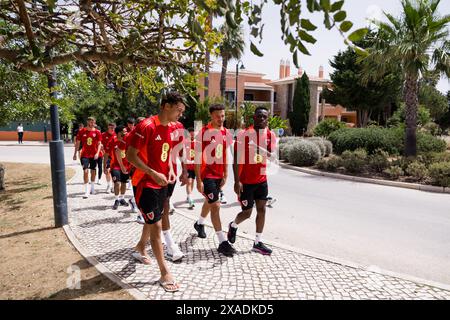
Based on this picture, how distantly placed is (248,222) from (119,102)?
28.8 metres

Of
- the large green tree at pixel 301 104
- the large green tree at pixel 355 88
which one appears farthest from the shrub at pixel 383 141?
the large green tree at pixel 301 104

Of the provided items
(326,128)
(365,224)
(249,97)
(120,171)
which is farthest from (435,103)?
(120,171)

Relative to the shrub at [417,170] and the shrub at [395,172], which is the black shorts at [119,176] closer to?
the shrub at [395,172]

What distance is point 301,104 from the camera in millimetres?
38875

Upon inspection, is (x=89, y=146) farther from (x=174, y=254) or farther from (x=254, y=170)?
(x=254, y=170)

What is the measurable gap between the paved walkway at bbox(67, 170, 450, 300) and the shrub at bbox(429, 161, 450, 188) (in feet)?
25.0

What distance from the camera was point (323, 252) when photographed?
16.9 feet

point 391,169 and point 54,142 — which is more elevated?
point 54,142

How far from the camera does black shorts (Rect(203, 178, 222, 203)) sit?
5066mm

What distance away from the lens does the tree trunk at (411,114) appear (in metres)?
13.5

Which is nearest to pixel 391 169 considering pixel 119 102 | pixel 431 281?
pixel 431 281

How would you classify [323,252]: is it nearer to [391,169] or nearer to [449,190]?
[449,190]

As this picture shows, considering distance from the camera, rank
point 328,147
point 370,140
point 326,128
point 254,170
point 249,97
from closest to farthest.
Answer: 1. point 254,170
2. point 370,140
3. point 328,147
4. point 326,128
5. point 249,97

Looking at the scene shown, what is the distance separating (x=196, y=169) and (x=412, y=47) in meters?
10.9
